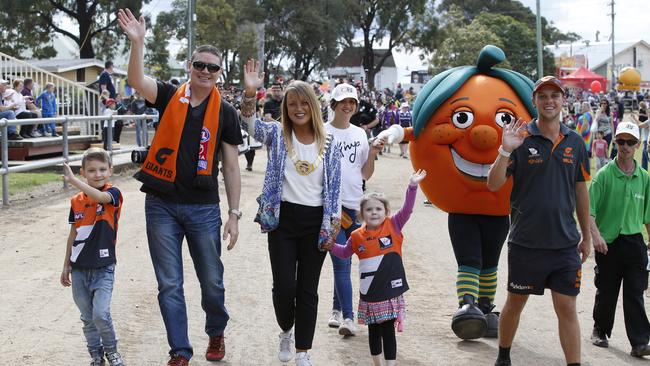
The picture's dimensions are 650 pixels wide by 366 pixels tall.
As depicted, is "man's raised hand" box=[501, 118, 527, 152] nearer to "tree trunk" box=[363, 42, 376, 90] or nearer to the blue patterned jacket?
the blue patterned jacket

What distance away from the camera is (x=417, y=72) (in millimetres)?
76125

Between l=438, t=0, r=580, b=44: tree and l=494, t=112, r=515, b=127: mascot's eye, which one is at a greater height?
l=438, t=0, r=580, b=44: tree

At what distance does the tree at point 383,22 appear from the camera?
63000mm

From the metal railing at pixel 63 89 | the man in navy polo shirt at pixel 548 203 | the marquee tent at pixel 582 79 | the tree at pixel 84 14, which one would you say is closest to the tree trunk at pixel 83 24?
the tree at pixel 84 14

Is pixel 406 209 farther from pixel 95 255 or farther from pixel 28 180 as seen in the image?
pixel 28 180

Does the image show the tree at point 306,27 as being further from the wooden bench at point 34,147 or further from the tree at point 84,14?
the wooden bench at point 34,147

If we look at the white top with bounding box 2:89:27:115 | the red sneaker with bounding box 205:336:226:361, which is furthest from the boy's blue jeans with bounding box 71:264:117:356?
the white top with bounding box 2:89:27:115

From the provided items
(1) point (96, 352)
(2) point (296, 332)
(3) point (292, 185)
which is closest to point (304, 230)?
(3) point (292, 185)

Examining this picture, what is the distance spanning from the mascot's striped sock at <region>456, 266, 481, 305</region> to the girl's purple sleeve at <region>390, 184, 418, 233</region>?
1.12 m

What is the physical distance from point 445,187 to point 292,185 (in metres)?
1.83

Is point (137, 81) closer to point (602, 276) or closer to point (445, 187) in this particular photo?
point (445, 187)

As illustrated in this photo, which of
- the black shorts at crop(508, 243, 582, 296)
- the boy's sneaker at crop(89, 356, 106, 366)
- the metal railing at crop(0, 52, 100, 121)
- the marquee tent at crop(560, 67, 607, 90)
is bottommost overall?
the boy's sneaker at crop(89, 356, 106, 366)

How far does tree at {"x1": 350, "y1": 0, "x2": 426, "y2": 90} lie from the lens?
6300 centimetres

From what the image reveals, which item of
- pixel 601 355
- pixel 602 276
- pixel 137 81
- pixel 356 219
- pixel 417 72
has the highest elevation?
pixel 417 72
